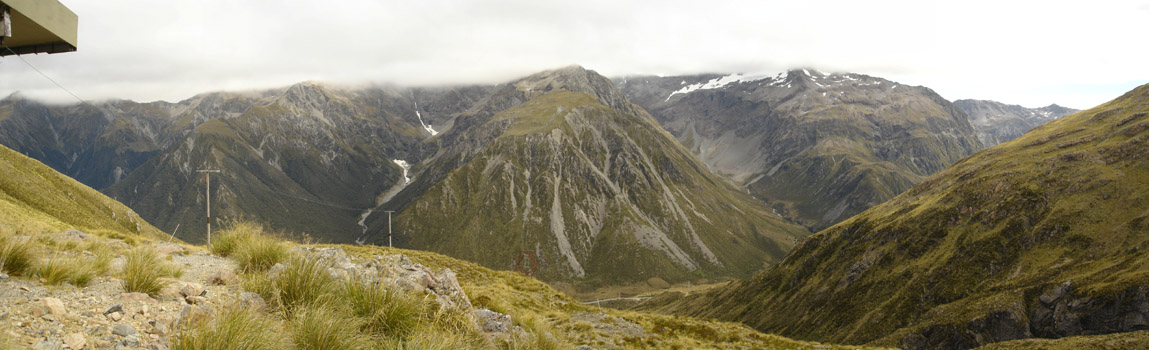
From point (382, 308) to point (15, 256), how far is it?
585cm

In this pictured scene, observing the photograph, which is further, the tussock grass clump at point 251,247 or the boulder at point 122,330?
the tussock grass clump at point 251,247

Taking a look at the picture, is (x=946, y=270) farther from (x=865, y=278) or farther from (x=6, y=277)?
(x=6, y=277)

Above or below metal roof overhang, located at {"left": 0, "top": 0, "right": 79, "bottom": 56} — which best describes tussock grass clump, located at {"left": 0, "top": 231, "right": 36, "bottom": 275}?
below

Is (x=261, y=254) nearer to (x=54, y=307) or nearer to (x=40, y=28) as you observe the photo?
(x=54, y=307)

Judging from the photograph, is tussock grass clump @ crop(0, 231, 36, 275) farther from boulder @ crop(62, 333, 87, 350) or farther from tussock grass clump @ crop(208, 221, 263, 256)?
tussock grass clump @ crop(208, 221, 263, 256)

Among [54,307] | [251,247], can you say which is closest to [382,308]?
[54,307]

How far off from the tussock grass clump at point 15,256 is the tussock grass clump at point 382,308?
481 centimetres

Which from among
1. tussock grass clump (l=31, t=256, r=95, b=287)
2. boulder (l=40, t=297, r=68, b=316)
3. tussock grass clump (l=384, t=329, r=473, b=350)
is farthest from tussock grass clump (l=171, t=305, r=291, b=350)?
tussock grass clump (l=31, t=256, r=95, b=287)

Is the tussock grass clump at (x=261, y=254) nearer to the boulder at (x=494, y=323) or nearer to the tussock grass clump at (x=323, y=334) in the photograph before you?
the boulder at (x=494, y=323)

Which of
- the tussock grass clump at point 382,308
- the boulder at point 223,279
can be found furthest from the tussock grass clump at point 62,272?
the tussock grass clump at point 382,308

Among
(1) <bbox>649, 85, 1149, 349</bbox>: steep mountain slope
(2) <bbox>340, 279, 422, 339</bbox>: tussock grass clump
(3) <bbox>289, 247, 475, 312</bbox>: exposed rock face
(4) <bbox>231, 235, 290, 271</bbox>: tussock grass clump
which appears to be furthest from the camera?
(1) <bbox>649, 85, 1149, 349</bbox>: steep mountain slope

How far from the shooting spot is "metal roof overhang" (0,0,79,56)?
7.68 meters

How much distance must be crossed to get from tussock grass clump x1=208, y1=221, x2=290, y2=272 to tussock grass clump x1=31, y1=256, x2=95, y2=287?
2525 mm

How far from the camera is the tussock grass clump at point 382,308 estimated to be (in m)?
8.27
